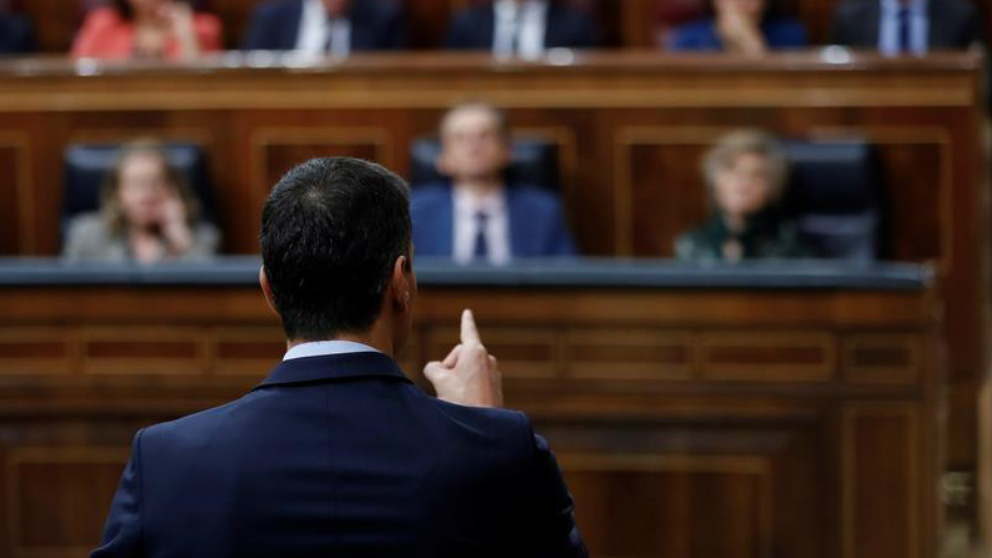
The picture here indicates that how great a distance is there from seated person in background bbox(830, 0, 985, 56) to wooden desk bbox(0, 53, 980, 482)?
799 millimetres

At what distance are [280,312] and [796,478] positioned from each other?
1449 millimetres

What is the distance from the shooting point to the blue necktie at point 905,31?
525 cm

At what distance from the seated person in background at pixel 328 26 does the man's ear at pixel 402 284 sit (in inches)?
156

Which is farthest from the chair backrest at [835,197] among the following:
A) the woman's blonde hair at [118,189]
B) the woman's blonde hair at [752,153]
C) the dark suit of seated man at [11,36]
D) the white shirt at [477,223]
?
the dark suit of seated man at [11,36]

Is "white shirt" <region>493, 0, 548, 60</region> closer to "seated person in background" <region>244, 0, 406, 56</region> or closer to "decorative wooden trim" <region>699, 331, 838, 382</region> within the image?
"seated person in background" <region>244, 0, 406, 56</region>

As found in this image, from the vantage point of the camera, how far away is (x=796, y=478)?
2.88 metres

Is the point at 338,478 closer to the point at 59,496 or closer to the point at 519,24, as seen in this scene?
the point at 59,496

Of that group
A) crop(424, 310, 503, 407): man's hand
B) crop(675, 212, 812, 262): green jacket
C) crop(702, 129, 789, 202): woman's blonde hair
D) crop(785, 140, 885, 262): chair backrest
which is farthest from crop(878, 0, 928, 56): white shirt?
crop(424, 310, 503, 407): man's hand

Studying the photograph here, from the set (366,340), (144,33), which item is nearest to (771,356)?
(366,340)

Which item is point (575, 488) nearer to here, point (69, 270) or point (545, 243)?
point (69, 270)

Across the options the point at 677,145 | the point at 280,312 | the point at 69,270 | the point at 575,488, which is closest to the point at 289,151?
the point at 677,145

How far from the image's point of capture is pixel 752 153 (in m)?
4.19

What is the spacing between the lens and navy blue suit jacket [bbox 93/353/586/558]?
1.53m

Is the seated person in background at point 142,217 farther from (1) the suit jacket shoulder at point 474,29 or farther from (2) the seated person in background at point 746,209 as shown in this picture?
(1) the suit jacket shoulder at point 474,29
